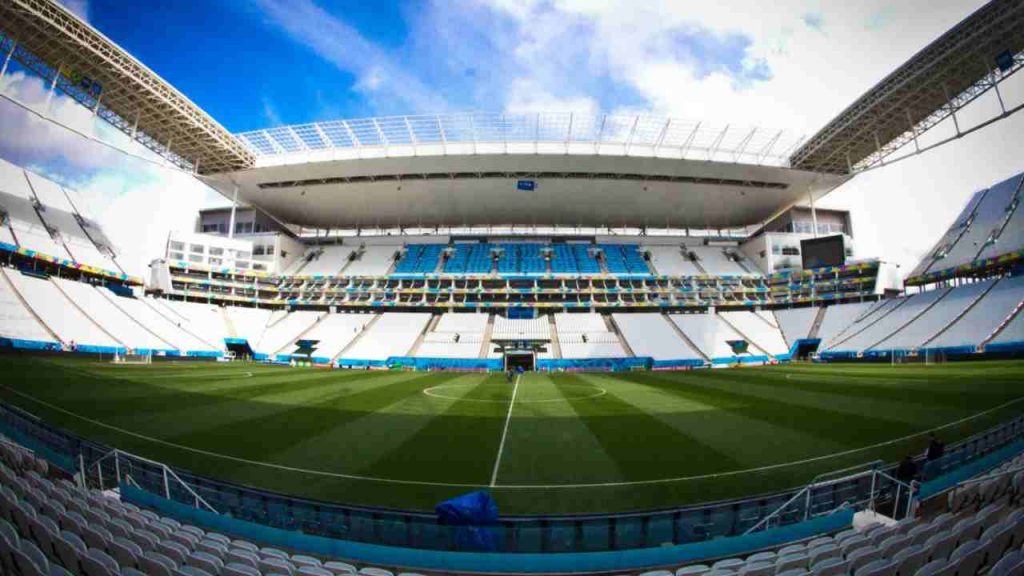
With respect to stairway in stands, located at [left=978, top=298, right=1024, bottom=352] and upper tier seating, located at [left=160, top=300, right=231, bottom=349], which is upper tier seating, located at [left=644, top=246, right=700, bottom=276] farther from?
upper tier seating, located at [left=160, top=300, right=231, bottom=349]

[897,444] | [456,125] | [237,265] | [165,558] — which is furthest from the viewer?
[237,265]

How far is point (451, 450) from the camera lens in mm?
11172

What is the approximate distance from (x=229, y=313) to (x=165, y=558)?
157 feet

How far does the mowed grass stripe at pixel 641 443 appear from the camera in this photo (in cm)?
965

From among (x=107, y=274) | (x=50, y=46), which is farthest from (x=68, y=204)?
(x=50, y=46)

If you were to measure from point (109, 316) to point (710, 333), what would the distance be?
52680 millimetres

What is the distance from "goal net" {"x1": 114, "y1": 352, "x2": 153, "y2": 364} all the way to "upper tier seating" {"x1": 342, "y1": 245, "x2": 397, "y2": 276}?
2165cm

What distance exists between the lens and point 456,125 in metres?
35.1

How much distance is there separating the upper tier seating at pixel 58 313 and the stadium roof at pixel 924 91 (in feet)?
199

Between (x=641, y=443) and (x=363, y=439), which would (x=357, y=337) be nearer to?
(x=363, y=439)

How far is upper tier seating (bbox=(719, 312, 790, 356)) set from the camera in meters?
39.6

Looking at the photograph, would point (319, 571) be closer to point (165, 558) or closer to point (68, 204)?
point (165, 558)

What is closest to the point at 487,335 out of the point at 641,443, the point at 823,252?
the point at 641,443

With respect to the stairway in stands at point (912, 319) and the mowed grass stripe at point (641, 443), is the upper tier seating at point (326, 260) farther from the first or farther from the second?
the stairway in stands at point (912, 319)
